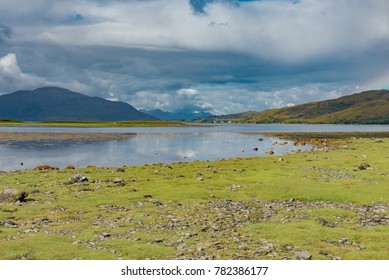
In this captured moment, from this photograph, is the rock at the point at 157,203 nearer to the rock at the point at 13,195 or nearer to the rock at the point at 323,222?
the rock at the point at 13,195

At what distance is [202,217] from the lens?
2303 cm

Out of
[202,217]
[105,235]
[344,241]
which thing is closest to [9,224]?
[105,235]

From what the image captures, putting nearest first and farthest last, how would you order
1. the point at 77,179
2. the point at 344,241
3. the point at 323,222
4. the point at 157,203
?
the point at 344,241
the point at 323,222
the point at 157,203
the point at 77,179

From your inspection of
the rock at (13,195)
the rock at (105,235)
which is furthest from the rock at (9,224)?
the rock at (13,195)

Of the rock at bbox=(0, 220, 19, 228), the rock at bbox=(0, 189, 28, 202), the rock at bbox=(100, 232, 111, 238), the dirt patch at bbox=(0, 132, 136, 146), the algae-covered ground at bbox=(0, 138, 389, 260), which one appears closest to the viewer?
the algae-covered ground at bbox=(0, 138, 389, 260)

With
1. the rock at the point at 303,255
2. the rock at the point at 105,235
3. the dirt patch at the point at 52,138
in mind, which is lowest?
the rock at the point at 303,255

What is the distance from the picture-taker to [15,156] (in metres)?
69.2

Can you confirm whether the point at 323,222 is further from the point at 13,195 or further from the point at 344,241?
the point at 13,195

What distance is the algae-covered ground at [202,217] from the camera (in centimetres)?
1694

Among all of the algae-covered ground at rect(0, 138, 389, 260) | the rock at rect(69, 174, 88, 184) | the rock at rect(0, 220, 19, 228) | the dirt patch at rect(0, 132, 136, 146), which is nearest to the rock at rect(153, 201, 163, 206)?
the algae-covered ground at rect(0, 138, 389, 260)

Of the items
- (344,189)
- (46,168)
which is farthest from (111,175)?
(344,189)

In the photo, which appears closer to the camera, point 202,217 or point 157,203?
point 202,217

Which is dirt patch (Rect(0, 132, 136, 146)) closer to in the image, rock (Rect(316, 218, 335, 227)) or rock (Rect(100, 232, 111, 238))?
rock (Rect(100, 232, 111, 238))

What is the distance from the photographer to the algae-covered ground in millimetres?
16938
